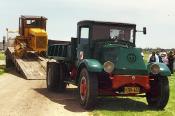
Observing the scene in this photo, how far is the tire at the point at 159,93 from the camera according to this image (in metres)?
13.2

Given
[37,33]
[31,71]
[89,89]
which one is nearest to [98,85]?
[89,89]

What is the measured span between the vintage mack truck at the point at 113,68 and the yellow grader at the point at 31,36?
1180 cm

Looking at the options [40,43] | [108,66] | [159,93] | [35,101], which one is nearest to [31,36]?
[40,43]

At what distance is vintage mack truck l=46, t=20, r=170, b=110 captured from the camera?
12695 millimetres

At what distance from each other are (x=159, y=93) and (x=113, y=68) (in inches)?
69.0

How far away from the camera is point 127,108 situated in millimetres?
13172

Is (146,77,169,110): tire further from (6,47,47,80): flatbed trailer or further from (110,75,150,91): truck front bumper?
(6,47,47,80): flatbed trailer

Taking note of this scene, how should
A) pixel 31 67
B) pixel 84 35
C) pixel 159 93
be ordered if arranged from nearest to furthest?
pixel 159 93 < pixel 84 35 < pixel 31 67

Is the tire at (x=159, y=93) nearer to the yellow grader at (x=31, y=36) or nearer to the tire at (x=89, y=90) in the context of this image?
the tire at (x=89, y=90)

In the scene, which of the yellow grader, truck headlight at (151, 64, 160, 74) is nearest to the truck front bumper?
truck headlight at (151, 64, 160, 74)

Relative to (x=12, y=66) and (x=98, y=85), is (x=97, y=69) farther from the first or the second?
(x=12, y=66)

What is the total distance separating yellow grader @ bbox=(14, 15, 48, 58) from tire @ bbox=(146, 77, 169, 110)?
1311 centimetres

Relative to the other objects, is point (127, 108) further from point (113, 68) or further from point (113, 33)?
point (113, 33)

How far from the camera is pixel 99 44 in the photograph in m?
13.7
